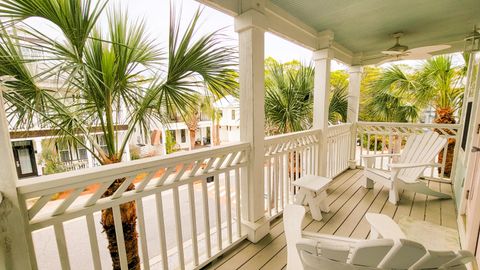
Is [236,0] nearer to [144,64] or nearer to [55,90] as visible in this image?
[144,64]

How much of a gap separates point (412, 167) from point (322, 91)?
5.14 feet

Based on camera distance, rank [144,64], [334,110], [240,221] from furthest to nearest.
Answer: [334,110]
[240,221]
[144,64]

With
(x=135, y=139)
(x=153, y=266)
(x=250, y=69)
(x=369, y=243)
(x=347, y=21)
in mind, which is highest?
(x=347, y=21)

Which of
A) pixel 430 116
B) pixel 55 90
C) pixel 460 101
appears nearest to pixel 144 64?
pixel 55 90

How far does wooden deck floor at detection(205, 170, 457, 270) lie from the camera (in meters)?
1.84

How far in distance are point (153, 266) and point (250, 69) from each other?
280 cm

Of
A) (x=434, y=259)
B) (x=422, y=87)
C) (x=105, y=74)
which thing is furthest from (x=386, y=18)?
(x=105, y=74)

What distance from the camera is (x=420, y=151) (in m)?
3.11

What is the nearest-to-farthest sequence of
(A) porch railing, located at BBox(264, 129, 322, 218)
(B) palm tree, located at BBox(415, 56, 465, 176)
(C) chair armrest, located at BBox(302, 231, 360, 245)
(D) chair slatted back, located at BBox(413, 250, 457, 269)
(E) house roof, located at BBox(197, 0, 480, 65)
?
(D) chair slatted back, located at BBox(413, 250, 457, 269) → (C) chair armrest, located at BBox(302, 231, 360, 245) → (E) house roof, located at BBox(197, 0, 480, 65) → (A) porch railing, located at BBox(264, 129, 322, 218) → (B) palm tree, located at BBox(415, 56, 465, 176)

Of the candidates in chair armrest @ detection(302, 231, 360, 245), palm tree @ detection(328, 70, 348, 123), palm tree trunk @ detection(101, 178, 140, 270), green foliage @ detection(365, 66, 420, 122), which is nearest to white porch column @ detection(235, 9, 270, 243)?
chair armrest @ detection(302, 231, 360, 245)

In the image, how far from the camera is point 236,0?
5.81ft

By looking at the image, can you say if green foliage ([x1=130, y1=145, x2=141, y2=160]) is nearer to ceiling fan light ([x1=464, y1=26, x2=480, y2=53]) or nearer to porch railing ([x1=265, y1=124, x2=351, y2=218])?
porch railing ([x1=265, y1=124, x2=351, y2=218])

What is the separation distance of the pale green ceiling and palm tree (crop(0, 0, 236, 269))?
123 cm

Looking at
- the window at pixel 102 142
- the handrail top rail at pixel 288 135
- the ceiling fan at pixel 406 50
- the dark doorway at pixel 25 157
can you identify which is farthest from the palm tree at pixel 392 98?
the dark doorway at pixel 25 157
